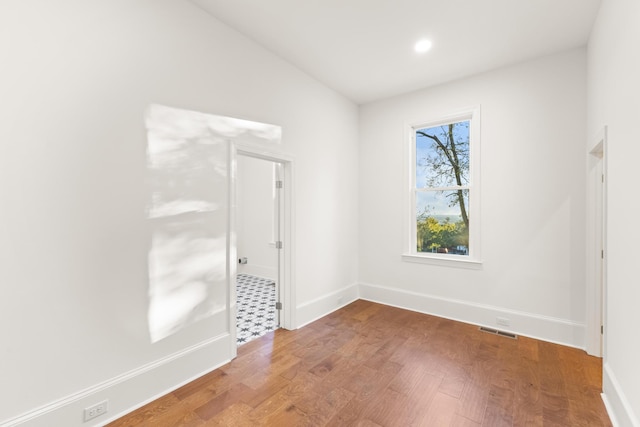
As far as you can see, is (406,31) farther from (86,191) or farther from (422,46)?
(86,191)

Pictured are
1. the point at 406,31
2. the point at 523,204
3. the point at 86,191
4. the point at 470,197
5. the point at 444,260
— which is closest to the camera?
the point at 86,191

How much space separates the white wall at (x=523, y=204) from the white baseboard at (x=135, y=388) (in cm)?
280

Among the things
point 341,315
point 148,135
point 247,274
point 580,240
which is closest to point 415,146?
point 580,240

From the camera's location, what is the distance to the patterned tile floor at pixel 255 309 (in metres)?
3.48

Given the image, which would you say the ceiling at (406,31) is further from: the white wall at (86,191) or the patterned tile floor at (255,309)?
the patterned tile floor at (255,309)

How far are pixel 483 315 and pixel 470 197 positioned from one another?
1.52 m

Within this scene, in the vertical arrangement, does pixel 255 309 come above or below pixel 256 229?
below

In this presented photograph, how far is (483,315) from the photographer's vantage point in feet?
12.0

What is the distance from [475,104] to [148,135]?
3.76 metres

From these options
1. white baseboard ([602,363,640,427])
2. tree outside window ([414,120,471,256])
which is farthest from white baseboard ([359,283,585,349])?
white baseboard ([602,363,640,427])

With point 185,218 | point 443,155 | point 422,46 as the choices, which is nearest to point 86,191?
point 185,218

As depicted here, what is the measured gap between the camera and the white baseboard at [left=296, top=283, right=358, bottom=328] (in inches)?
145

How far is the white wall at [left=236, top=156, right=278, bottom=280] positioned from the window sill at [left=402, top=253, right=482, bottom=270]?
284 cm

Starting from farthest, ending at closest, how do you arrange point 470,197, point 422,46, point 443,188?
point 443,188, point 470,197, point 422,46
